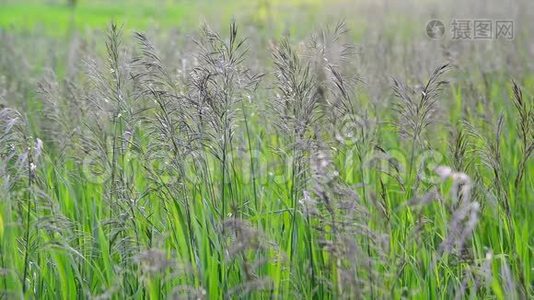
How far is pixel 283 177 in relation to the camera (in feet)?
9.47

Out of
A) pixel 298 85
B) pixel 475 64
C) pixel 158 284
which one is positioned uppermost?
pixel 475 64

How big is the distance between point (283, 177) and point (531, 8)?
22.0 ft

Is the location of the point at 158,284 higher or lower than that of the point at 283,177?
lower

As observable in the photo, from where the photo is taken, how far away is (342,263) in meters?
1.96

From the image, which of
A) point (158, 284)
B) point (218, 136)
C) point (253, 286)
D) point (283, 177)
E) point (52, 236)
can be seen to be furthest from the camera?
point (283, 177)

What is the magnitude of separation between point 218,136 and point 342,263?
0.62 meters

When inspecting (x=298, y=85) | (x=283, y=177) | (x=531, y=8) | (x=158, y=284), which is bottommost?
(x=158, y=284)

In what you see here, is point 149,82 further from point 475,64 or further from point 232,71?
point 475,64

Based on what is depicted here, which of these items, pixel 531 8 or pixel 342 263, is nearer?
pixel 342 263

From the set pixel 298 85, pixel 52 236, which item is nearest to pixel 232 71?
pixel 298 85

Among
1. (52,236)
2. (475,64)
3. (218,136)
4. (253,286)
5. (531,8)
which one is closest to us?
(253,286)

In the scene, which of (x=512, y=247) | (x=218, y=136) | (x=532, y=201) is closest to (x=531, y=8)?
(x=532, y=201)

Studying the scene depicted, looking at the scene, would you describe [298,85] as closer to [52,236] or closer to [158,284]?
[158,284]

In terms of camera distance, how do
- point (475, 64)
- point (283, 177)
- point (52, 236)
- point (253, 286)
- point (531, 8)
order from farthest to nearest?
point (531, 8) < point (475, 64) < point (283, 177) < point (52, 236) < point (253, 286)
